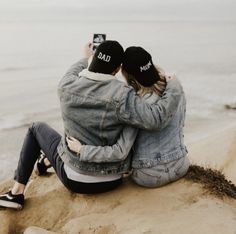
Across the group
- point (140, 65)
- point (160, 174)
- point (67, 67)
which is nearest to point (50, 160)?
point (160, 174)

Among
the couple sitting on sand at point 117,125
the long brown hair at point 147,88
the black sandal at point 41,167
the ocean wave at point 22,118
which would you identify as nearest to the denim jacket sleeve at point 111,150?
the couple sitting on sand at point 117,125

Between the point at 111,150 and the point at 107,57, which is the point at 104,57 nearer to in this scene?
the point at 107,57

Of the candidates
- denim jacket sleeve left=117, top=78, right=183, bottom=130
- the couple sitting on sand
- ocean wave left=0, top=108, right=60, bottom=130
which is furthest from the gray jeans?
ocean wave left=0, top=108, right=60, bottom=130

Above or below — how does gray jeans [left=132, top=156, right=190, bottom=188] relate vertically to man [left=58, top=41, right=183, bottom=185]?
below

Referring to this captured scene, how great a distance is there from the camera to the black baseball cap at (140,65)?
11.5 feet

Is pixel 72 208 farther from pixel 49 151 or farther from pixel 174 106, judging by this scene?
pixel 174 106

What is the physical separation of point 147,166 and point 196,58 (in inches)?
426

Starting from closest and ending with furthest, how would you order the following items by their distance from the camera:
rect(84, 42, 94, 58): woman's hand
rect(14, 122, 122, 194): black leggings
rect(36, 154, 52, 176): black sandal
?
rect(14, 122, 122, 194): black leggings
rect(84, 42, 94, 58): woman's hand
rect(36, 154, 52, 176): black sandal

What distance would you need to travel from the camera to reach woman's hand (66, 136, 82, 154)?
3658mm

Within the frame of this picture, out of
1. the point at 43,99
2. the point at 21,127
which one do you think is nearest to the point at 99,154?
the point at 21,127

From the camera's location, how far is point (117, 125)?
11.8 ft

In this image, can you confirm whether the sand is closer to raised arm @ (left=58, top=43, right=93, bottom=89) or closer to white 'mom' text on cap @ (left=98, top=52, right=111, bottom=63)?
raised arm @ (left=58, top=43, right=93, bottom=89)

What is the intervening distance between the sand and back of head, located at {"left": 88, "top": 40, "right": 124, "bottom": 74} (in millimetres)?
1032

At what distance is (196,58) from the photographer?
14.2 m
